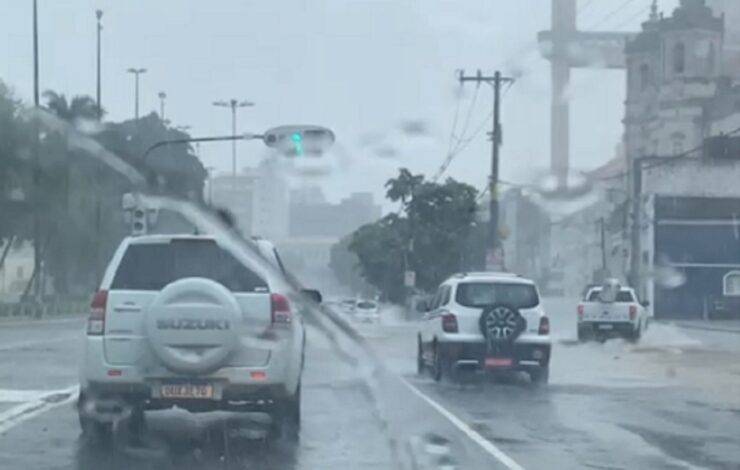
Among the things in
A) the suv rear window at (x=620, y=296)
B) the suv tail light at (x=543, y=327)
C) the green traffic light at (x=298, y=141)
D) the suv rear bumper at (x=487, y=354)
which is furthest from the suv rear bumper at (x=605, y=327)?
the green traffic light at (x=298, y=141)

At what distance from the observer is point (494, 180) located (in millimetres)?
49562

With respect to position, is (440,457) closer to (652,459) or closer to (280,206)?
(652,459)

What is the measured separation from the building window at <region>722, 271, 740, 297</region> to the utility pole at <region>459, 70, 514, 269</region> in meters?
19.4

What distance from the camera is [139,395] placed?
571 inches

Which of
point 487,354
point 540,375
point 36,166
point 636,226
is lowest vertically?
point 540,375

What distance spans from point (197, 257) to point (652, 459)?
14.5 feet

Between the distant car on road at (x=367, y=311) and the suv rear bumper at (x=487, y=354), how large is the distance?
7771mm

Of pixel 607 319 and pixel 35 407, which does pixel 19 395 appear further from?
pixel 607 319

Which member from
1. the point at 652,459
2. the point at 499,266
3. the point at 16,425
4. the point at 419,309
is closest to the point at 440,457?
the point at 652,459

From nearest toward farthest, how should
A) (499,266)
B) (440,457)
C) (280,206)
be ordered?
(440,457)
(280,206)
(499,266)

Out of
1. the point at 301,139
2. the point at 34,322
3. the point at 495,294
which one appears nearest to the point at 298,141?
the point at 301,139

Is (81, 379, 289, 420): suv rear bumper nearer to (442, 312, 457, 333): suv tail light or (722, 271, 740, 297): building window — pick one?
(442, 312, 457, 333): suv tail light

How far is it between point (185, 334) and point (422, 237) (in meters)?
36.1

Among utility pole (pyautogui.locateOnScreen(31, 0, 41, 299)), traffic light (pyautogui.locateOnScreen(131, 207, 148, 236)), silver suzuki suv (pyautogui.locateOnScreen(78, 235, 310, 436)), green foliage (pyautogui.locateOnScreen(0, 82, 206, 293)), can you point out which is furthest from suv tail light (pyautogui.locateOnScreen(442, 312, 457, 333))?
utility pole (pyautogui.locateOnScreen(31, 0, 41, 299))
